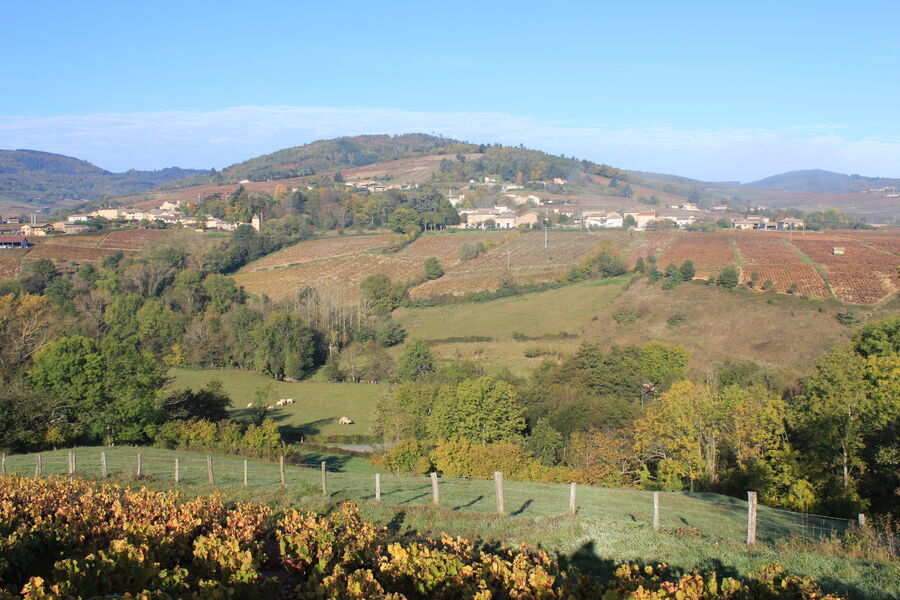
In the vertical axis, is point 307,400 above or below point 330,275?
below

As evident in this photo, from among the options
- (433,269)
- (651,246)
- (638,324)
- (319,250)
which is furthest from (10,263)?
(651,246)

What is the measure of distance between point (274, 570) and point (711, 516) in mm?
12219

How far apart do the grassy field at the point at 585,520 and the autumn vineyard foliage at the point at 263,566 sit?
4.17 ft

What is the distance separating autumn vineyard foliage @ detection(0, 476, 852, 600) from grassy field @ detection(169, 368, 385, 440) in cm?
4321

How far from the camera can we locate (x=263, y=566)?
28.7 ft

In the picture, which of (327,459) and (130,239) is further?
(130,239)

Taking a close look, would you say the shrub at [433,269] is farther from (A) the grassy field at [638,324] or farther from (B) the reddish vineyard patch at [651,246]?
(B) the reddish vineyard patch at [651,246]

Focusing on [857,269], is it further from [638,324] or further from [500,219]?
[500,219]

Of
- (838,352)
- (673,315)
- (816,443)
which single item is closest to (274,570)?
(816,443)

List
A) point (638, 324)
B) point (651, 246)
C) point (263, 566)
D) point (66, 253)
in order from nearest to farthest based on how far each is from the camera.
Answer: point (263, 566)
point (638, 324)
point (651, 246)
point (66, 253)

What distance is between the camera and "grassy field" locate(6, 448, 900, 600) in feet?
30.2

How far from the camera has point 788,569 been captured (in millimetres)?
8898

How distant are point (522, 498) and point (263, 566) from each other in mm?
10210

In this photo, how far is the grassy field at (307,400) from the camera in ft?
177
